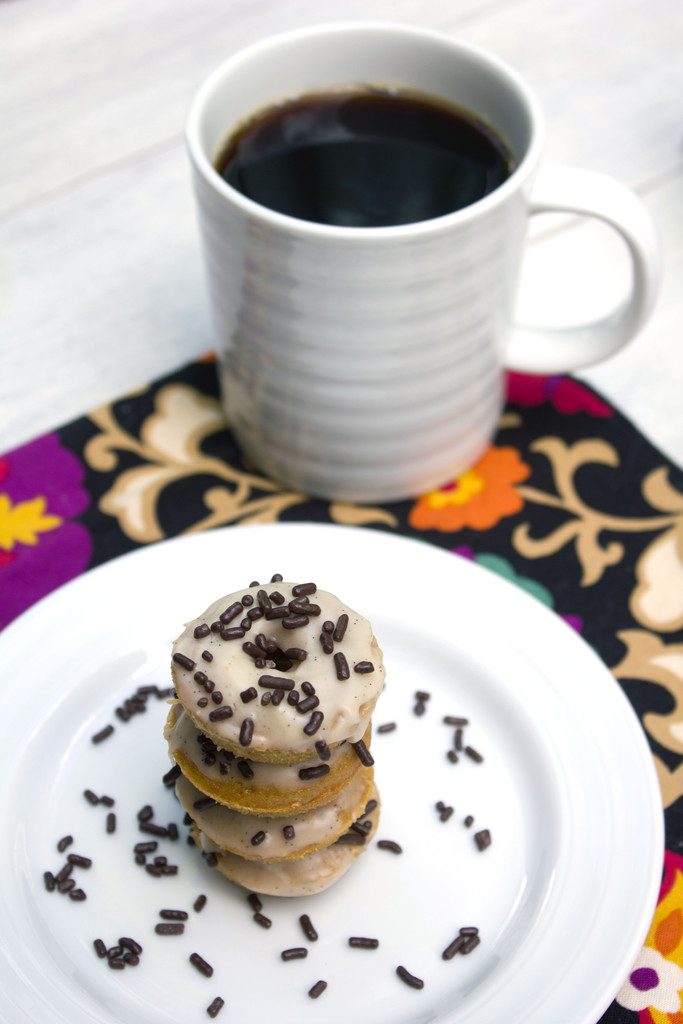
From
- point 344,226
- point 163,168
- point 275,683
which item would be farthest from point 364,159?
point 275,683

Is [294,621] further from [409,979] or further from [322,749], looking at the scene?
[409,979]

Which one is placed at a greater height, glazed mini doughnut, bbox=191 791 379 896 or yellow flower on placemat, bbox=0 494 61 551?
glazed mini doughnut, bbox=191 791 379 896

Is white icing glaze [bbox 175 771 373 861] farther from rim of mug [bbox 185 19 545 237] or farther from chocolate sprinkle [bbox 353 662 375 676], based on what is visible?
rim of mug [bbox 185 19 545 237]

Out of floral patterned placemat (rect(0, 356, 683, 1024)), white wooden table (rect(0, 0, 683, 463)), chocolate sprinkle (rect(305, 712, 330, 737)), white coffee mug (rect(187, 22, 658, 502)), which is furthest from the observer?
white wooden table (rect(0, 0, 683, 463))

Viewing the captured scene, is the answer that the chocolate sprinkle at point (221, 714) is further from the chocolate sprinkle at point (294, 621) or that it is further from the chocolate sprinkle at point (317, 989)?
the chocolate sprinkle at point (317, 989)

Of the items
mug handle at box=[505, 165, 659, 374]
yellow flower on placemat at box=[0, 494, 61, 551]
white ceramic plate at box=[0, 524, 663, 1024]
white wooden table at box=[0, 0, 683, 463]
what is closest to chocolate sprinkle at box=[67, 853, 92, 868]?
white ceramic plate at box=[0, 524, 663, 1024]

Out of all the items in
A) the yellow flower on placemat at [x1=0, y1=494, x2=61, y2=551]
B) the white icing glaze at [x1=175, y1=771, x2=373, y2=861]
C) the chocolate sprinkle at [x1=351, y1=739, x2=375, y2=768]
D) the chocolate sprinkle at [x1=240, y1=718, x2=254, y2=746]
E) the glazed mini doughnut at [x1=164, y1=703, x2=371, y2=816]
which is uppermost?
the chocolate sprinkle at [x1=240, y1=718, x2=254, y2=746]
